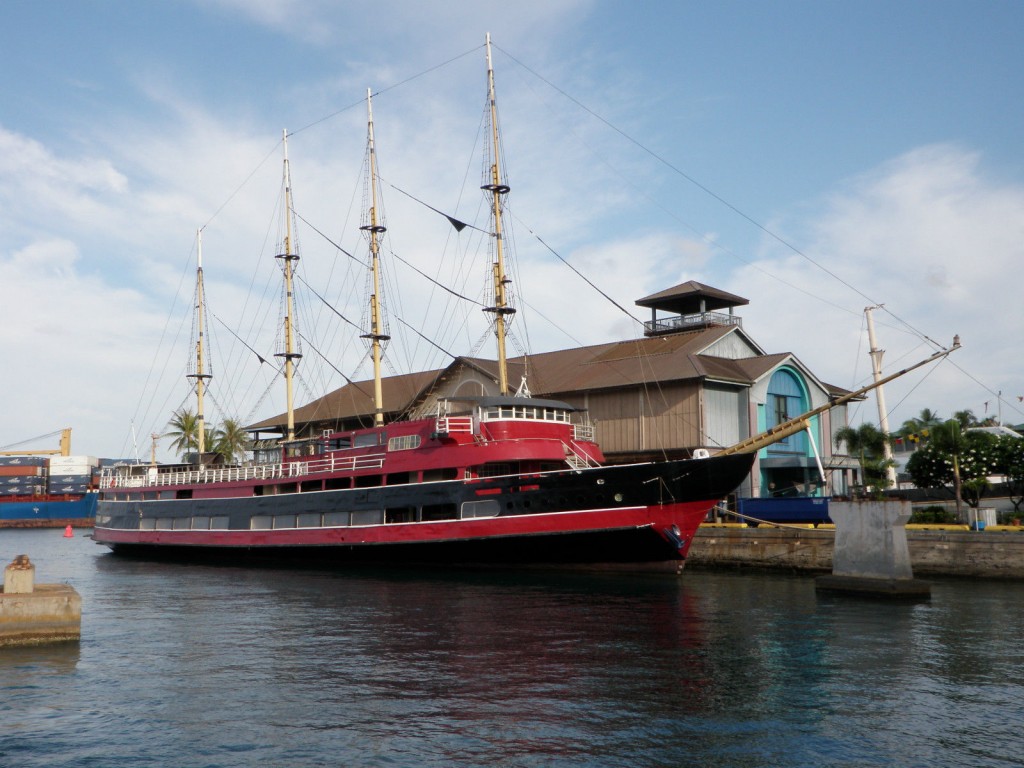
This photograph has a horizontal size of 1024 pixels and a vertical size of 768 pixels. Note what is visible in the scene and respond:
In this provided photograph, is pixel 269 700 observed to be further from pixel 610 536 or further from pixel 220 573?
pixel 220 573

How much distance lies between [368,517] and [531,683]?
76.3ft

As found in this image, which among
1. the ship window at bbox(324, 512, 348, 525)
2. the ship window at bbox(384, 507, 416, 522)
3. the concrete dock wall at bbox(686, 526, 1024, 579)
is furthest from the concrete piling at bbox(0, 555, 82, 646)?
the concrete dock wall at bbox(686, 526, 1024, 579)

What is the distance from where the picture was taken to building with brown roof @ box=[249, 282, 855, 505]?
153ft

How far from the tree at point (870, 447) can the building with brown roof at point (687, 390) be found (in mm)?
1806

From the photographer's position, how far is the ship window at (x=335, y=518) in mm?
39250

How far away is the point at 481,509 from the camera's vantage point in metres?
34.0

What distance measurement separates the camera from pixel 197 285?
6412 cm

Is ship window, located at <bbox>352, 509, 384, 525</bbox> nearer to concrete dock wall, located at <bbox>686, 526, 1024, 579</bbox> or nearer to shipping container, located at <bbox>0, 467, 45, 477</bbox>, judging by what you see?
concrete dock wall, located at <bbox>686, 526, 1024, 579</bbox>

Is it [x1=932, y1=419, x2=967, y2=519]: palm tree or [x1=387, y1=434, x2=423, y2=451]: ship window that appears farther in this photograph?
[x1=932, y1=419, x2=967, y2=519]: palm tree

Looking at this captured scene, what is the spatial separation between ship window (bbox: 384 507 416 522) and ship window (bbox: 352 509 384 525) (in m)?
0.27

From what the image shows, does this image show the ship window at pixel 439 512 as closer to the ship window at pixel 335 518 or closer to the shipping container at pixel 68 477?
the ship window at pixel 335 518

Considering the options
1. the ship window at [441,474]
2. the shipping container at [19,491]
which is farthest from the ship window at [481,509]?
the shipping container at [19,491]

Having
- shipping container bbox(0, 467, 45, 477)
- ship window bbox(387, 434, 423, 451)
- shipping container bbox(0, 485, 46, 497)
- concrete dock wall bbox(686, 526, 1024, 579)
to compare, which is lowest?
concrete dock wall bbox(686, 526, 1024, 579)

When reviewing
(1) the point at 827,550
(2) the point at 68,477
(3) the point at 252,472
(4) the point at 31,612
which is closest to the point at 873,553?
(1) the point at 827,550
